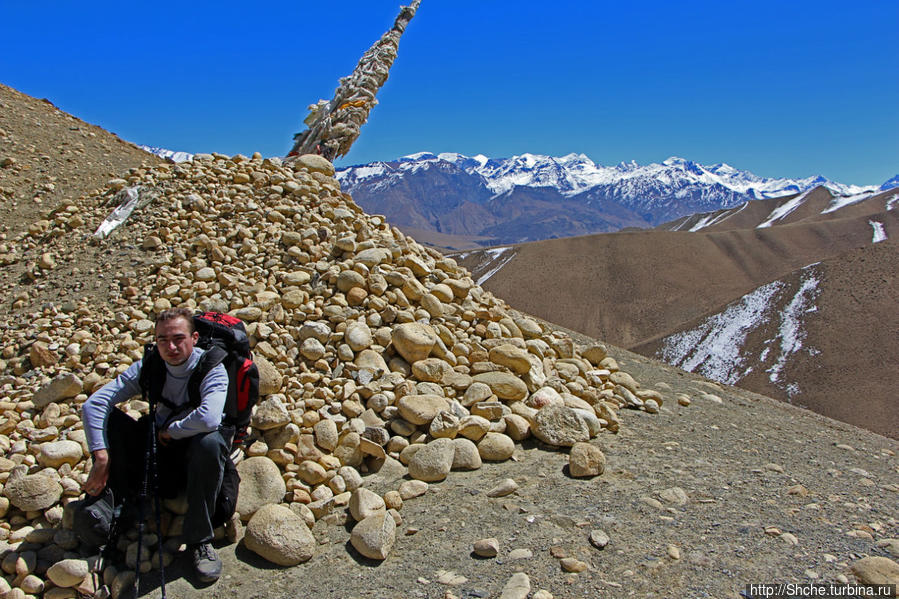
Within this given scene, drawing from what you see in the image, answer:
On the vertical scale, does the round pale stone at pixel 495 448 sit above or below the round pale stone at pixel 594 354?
below

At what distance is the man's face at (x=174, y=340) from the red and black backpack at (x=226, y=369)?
13 cm

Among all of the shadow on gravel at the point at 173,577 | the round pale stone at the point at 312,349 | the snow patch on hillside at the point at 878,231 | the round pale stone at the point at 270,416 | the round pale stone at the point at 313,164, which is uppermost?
the snow patch on hillside at the point at 878,231

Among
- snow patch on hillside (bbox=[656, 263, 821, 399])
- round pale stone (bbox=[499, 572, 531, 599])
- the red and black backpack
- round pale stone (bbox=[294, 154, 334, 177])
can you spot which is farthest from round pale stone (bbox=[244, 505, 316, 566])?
snow patch on hillside (bbox=[656, 263, 821, 399])

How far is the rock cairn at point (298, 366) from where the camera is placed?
3.45 meters

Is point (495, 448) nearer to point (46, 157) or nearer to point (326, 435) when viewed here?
point (326, 435)

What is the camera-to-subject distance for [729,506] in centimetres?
386

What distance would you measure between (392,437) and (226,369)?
1.59m

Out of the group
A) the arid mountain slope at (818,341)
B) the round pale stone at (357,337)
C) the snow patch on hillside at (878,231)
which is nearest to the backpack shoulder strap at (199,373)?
the round pale stone at (357,337)

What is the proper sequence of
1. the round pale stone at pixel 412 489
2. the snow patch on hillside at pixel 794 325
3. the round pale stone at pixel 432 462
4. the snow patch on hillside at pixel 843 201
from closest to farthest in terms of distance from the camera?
the round pale stone at pixel 412 489 → the round pale stone at pixel 432 462 → the snow patch on hillside at pixel 794 325 → the snow patch on hillside at pixel 843 201

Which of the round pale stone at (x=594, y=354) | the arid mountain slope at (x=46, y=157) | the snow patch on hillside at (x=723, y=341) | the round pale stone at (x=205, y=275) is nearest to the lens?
the round pale stone at (x=205, y=275)

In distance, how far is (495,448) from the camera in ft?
14.8

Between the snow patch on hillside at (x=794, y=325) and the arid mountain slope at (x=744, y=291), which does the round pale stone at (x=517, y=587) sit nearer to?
the arid mountain slope at (x=744, y=291)

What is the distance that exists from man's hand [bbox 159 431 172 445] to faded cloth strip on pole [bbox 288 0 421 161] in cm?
789

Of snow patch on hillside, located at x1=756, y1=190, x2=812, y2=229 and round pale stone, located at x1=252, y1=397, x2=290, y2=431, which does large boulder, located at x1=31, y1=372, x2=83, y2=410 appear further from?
snow patch on hillside, located at x1=756, y1=190, x2=812, y2=229
